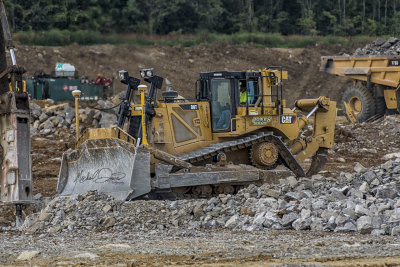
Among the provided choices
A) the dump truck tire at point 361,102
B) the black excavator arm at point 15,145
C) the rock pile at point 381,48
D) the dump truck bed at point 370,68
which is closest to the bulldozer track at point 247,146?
the black excavator arm at point 15,145

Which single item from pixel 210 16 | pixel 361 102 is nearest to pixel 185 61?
pixel 210 16

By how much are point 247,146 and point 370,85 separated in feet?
40.2

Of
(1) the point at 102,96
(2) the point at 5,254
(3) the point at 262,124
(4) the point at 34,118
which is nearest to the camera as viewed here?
(2) the point at 5,254

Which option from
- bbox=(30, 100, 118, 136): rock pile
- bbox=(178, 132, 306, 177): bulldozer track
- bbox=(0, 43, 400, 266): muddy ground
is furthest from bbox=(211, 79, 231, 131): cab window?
bbox=(30, 100, 118, 136): rock pile

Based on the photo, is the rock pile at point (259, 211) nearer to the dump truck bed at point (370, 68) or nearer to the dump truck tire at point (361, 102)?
the dump truck bed at point (370, 68)

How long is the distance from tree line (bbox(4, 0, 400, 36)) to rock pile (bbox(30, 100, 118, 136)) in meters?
13.6

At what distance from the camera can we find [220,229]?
417 inches

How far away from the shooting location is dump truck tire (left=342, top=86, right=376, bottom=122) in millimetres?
25109

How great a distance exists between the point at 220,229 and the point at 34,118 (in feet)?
48.5

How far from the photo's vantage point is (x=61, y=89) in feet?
91.2

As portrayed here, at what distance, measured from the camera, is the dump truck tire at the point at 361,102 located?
25.1 metres

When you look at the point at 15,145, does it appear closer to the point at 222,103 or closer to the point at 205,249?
the point at 205,249

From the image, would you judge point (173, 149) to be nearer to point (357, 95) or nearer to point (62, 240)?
point (62, 240)

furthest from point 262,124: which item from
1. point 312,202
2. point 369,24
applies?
point 369,24
